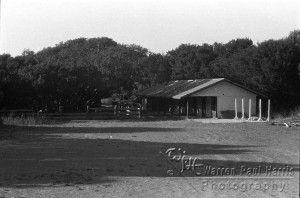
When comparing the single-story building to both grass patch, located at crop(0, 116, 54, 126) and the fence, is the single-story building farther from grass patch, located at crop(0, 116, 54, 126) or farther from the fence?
grass patch, located at crop(0, 116, 54, 126)

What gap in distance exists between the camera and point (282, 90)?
141 feet

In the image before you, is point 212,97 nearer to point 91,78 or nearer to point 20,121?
point 91,78

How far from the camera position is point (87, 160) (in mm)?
12930

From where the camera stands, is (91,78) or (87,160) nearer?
(87,160)

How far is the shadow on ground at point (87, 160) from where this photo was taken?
10406mm

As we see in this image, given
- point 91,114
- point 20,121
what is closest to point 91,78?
point 91,114

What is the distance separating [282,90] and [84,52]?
4148 centimetres

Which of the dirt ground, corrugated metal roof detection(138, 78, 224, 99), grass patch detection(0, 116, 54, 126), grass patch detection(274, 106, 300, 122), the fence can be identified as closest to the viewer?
the dirt ground

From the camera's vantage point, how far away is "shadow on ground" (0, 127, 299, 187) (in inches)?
410

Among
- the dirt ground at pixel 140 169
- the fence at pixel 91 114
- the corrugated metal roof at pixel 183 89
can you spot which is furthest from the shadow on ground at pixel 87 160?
the corrugated metal roof at pixel 183 89

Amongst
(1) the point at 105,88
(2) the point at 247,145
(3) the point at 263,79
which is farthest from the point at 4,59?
(2) the point at 247,145

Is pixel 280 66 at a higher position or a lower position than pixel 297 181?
higher

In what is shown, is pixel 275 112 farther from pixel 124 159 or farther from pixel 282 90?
pixel 124 159

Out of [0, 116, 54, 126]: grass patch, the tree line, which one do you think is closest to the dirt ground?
[0, 116, 54, 126]: grass patch
